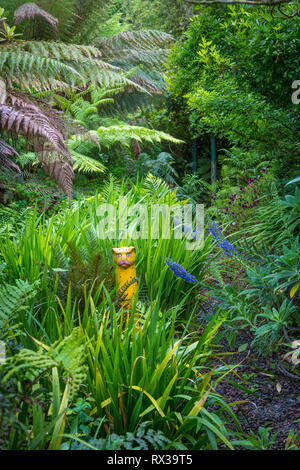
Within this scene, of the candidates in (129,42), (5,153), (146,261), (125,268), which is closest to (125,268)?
(125,268)

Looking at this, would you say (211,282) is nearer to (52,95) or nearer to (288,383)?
(288,383)

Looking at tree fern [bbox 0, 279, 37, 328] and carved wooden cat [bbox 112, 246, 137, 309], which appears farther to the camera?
carved wooden cat [bbox 112, 246, 137, 309]

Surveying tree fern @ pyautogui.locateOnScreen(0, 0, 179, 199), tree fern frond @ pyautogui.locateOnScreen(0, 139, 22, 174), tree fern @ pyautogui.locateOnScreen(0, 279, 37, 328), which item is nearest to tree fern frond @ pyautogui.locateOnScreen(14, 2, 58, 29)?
tree fern @ pyautogui.locateOnScreen(0, 0, 179, 199)

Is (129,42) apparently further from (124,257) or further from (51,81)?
(124,257)

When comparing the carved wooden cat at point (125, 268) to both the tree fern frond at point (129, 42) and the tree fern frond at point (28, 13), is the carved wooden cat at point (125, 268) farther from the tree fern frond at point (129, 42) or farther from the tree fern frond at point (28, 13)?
the tree fern frond at point (129, 42)

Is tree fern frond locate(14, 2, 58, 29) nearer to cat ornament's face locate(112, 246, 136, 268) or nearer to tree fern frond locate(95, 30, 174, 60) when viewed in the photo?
tree fern frond locate(95, 30, 174, 60)

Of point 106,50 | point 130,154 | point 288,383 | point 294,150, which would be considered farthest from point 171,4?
point 288,383

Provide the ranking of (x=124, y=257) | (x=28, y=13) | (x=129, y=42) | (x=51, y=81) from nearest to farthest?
(x=124, y=257)
(x=51, y=81)
(x=28, y=13)
(x=129, y=42)

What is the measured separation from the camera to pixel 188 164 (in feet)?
21.0

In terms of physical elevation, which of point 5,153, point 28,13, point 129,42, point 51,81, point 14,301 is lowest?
point 14,301

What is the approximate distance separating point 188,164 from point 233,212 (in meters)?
2.93

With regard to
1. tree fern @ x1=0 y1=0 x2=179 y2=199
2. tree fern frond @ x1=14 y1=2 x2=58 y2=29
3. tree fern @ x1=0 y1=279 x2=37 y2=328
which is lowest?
tree fern @ x1=0 y1=279 x2=37 y2=328

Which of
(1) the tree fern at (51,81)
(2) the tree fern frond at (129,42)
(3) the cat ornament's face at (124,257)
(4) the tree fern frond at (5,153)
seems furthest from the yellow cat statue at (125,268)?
(2) the tree fern frond at (129,42)

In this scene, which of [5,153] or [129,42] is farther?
[129,42]
